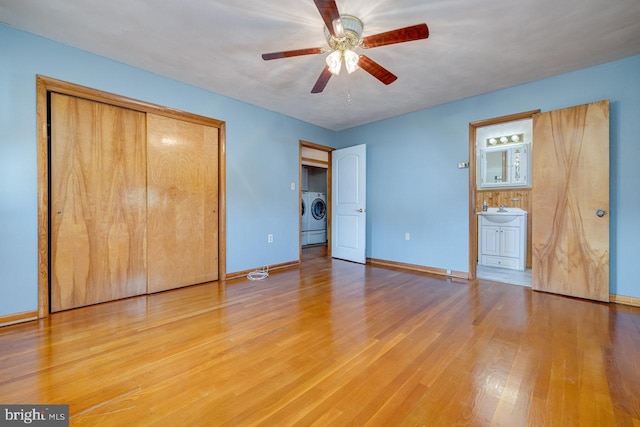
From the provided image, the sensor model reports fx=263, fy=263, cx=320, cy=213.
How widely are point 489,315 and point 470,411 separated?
Answer: 1.34m

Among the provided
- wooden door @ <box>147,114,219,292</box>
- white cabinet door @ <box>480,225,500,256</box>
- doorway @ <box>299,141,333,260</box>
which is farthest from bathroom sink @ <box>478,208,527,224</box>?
wooden door @ <box>147,114,219,292</box>

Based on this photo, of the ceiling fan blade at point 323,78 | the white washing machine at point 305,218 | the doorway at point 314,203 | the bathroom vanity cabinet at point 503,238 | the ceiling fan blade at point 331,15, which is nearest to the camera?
the ceiling fan blade at point 331,15

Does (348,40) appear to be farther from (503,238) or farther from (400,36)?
(503,238)

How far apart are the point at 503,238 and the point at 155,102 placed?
510cm

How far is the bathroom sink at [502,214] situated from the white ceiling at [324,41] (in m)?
1.93

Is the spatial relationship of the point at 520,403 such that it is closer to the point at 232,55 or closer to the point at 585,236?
the point at 585,236

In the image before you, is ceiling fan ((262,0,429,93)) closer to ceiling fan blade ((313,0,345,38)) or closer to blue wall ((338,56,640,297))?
ceiling fan blade ((313,0,345,38))

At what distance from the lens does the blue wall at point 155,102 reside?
2055mm

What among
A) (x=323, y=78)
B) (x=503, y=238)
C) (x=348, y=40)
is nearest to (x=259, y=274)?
(x=323, y=78)

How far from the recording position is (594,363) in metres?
1.56

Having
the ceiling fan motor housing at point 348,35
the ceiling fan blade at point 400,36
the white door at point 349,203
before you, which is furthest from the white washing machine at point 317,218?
the ceiling fan blade at point 400,36

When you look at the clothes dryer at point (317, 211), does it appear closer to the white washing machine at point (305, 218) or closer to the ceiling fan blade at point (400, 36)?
the white washing machine at point (305, 218)

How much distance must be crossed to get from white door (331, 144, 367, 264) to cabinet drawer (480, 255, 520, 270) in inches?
79.8

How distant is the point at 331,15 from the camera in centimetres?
155
